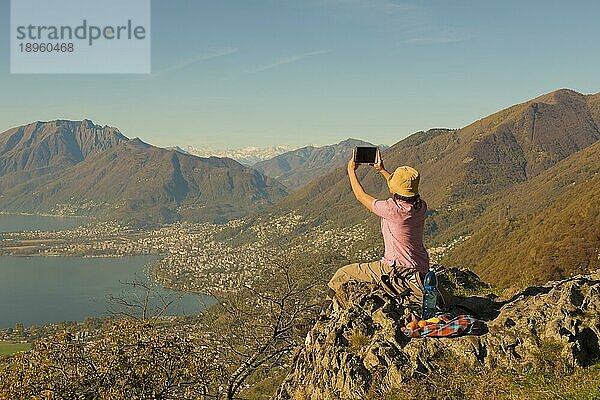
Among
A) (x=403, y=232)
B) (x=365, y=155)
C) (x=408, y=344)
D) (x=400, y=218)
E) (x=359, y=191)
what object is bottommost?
(x=408, y=344)

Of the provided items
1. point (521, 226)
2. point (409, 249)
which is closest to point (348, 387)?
point (409, 249)

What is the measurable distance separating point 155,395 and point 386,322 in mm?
4969

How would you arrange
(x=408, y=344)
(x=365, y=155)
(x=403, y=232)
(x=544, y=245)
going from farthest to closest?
(x=544, y=245), (x=365, y=155), (x=403, y=232), (x=408, y=344)

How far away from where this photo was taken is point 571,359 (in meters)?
7.88

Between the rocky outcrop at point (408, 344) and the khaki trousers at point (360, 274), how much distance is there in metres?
0.20

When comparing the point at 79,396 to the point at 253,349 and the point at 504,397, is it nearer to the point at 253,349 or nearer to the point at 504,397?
the point at 253,349

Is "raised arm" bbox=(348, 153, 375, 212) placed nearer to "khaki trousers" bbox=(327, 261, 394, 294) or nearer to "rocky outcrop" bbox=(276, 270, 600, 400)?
"khaki trousers" bbox=(327, 261, 394, 294)

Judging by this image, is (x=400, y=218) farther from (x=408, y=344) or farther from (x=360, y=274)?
(x=408, y=344)

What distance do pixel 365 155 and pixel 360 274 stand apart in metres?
2.52

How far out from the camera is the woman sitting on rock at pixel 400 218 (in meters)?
8.73

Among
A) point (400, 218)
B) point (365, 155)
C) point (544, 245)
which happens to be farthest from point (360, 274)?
point (544, 245)

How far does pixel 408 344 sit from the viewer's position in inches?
→ 334

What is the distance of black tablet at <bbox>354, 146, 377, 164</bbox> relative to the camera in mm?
9312

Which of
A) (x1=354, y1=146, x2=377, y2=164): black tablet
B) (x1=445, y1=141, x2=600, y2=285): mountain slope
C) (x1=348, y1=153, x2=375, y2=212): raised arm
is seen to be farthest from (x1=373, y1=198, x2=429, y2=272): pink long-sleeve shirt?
(x1=445, y1=141, x2=600, y2=285): mountain slope
